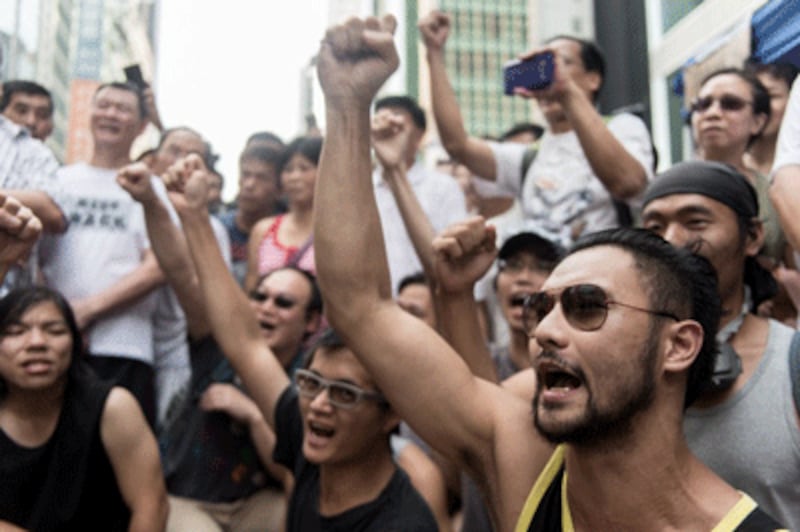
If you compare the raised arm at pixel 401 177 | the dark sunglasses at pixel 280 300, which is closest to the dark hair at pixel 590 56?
the raised arm at pixel 401 177

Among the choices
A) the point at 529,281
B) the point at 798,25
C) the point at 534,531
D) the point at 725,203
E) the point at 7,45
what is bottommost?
the point at 534,531

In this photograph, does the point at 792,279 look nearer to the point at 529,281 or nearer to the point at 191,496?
the point at 529,281

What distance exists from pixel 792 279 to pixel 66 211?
295 cm

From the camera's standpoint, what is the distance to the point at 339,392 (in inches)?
119

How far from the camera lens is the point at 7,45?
5004 mm

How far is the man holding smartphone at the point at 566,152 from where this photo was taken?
3520 millimetres

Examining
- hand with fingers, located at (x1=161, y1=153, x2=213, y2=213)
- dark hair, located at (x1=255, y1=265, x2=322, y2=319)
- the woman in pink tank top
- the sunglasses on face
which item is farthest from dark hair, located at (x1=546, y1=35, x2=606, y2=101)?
the sunglasses on face

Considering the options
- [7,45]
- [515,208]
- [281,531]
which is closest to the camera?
[281,531]

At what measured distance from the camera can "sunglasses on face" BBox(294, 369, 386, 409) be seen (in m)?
3.01

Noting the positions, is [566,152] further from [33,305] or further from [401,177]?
[33,305]

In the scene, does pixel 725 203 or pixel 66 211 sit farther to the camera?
pixel 66 211

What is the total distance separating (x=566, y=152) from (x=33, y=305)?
2249mm

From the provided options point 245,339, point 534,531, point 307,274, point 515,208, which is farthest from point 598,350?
→ point 515,208

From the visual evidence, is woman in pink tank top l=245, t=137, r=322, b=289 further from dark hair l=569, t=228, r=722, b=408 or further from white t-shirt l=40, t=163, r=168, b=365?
dark hair l=569, t=228, r=722, b=408
